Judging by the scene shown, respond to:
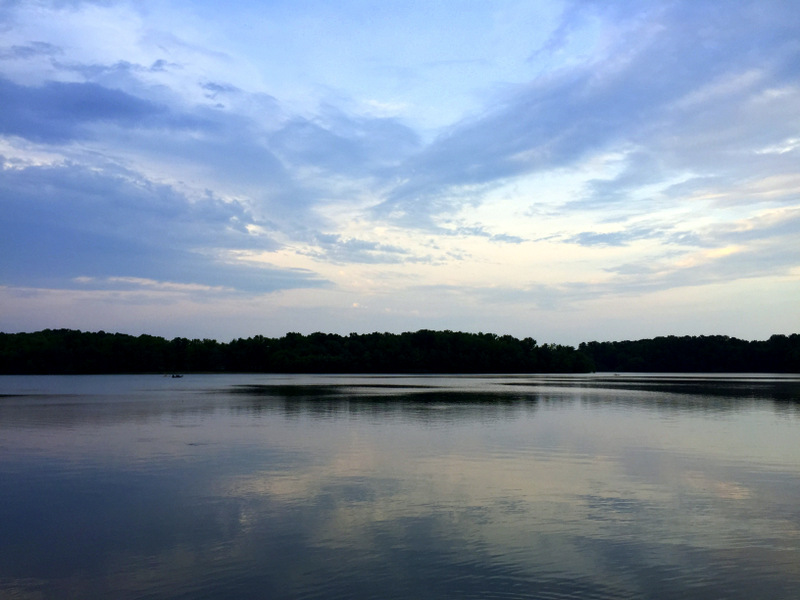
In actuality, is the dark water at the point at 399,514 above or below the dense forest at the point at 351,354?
below

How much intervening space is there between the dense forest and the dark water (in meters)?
136

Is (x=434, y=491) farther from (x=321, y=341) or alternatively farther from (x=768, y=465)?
(x=321, y=341)

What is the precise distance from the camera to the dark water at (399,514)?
10.6 m

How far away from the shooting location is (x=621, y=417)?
3938 centimetres

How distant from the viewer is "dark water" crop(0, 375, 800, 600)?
1055 cm

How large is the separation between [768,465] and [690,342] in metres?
191

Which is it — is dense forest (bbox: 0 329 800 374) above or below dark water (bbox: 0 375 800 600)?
above

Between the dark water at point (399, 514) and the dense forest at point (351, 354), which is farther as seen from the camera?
the dense forest at point (351, 354)

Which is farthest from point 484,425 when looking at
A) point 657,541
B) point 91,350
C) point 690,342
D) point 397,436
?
point 690,342

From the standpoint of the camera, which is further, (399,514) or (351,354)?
(351,354)

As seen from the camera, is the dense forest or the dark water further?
the dense forest

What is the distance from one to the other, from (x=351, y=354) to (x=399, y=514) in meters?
165

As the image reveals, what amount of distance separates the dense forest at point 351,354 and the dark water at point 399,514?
13618cm

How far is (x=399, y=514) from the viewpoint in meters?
14.9
